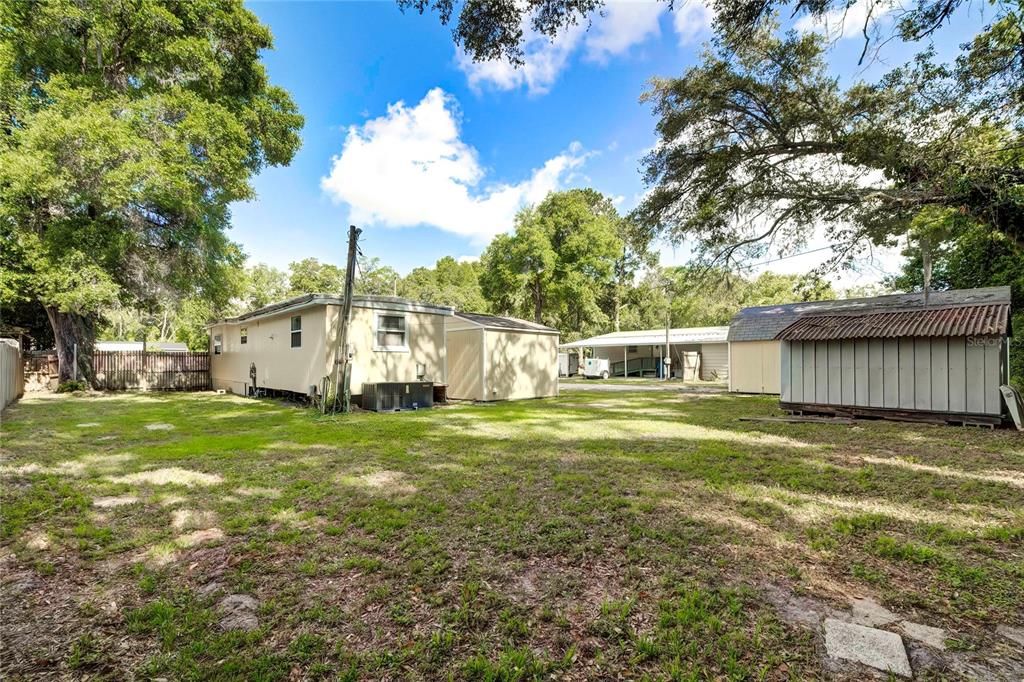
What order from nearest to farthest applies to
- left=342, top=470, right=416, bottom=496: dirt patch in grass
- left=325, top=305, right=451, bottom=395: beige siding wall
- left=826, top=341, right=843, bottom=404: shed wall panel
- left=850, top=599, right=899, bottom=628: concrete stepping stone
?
left=850, top=599, right=899, bottom=628: concrete stepping stone
left=342, top=470, right=416, bottom=496: dirt patch in grass
left=826, top=341, right=843, bottom=404: shed wall panel
left=325, top=305, right=451, bottom=395: beige siding wall

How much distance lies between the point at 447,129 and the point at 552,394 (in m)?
9.07

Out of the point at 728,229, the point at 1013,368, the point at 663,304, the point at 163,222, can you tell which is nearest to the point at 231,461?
the point at 728,229

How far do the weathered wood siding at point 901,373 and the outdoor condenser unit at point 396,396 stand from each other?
8.53 m

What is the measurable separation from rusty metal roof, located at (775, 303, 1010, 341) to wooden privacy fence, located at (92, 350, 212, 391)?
2059 cm

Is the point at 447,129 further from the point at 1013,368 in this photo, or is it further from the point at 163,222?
the point at 1013,368

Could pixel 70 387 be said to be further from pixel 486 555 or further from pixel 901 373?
pixel 901 373

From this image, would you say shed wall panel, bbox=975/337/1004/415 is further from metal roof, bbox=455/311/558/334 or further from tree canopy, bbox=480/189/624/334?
tree canopy, bbox=480/189/624/334

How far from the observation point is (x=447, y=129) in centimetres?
1410

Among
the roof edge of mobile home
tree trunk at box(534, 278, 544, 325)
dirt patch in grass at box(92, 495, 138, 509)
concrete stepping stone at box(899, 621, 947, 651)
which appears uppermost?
tree trunk at box(534, 278, 544, 325)

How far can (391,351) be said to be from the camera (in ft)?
39.1

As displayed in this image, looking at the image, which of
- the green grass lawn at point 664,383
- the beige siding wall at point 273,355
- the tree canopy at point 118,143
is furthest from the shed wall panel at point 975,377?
the tree canopy at point 118,143

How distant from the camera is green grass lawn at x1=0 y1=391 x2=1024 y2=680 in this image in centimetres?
214

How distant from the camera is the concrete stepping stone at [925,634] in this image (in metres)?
2.17

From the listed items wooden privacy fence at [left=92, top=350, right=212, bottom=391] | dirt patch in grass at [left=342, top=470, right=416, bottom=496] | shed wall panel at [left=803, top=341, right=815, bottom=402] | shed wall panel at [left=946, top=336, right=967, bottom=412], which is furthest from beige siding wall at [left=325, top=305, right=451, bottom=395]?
wooden privacy fence at [left=92, top=350, right=212, bottom=391]
